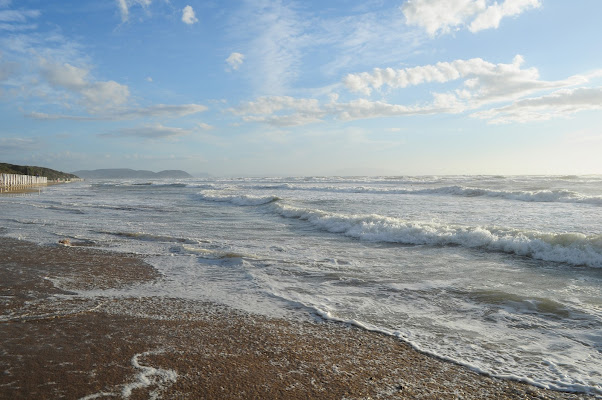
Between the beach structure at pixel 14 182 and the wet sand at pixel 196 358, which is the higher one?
the beach structure at pixel 14 182

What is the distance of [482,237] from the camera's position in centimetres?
1065

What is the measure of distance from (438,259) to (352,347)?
18.2ft

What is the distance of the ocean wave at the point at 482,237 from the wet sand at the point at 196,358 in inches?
267

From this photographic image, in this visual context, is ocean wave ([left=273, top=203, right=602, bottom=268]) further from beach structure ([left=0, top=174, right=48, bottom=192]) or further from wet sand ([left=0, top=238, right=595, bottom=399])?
beach structure ([left=0, top=174, right=48, bottom=192])

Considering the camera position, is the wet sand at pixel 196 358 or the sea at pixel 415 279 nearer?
the wet sand at pixel 196 358

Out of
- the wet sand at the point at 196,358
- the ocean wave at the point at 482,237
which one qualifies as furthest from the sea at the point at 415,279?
the wet sand at the point at 196,358

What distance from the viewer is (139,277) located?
22.6 ft

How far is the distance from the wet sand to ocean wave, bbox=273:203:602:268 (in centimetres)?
678

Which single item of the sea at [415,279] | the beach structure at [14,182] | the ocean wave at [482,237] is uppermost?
the beach structure at [14,182]

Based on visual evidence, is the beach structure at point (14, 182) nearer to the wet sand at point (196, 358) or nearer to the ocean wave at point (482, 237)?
the ocean wave at point (482, 237)

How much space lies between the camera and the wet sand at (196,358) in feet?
10.5

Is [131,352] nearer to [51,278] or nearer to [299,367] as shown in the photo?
[299,367]

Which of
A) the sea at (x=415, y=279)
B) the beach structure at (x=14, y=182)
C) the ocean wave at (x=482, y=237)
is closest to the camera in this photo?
the sea at (x=415, y=279)

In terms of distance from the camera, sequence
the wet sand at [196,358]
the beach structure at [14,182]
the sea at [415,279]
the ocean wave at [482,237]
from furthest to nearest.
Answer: the beach structure at [14,182] → the ocean wave at [482,237] → the sea at [415,279] → the wet sand at [196,358]
